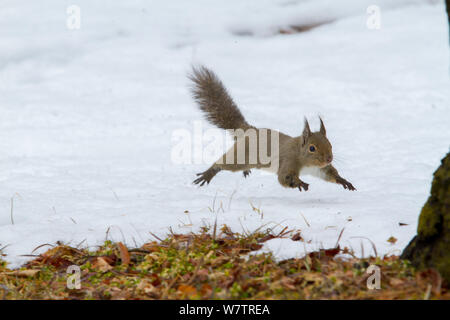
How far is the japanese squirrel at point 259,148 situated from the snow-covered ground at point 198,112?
0.16m

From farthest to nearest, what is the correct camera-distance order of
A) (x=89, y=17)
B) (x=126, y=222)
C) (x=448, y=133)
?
(x=89, y=17), (x=448, y=133), (x=126, y=222)

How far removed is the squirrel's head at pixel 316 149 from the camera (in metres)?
4.36

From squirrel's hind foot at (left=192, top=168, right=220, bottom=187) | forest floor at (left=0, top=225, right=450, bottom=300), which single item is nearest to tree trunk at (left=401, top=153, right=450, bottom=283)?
forest floor at (left=0, top=225, right=450, bottom=300)

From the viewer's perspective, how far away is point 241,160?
16.5 feet

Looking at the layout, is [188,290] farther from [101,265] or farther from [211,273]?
[101,265]

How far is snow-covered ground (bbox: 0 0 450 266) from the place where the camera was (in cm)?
334

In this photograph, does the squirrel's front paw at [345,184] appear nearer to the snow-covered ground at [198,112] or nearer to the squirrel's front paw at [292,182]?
the snow-covered ground at [198,112]

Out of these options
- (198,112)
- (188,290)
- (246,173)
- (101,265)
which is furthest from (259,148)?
(188,290)

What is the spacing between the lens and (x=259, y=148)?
5016 millimetres

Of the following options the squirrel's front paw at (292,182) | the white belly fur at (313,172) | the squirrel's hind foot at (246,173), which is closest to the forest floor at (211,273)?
the squirrel's front paw at (292,182)

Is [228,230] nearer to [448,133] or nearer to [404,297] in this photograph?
[404,297]

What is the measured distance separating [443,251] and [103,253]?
68.2 inches

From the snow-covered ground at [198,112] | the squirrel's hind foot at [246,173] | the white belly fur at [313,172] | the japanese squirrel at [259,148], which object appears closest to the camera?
the snow-covered ground at [198,112]

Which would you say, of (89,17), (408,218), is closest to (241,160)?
(408,218)
